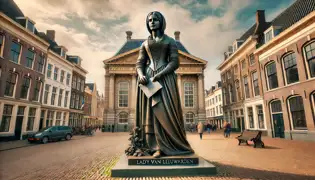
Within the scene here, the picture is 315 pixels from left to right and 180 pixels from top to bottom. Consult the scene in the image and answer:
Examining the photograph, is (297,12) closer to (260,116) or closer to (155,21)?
(260,116)

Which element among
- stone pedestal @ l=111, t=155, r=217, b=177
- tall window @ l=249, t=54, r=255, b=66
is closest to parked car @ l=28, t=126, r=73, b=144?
stone pedestal @ l=111, t=155, r=217, b=177

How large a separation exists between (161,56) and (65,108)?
85.9ft

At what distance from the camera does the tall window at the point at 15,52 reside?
16.5 m

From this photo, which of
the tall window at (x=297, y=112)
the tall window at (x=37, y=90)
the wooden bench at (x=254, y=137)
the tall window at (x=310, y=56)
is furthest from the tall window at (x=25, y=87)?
the tall window at (x=310, y=56)

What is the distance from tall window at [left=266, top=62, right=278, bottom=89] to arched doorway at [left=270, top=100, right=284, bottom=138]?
181 centimetres

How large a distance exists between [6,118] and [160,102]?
18377 millimetres

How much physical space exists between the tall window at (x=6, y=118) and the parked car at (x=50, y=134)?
3.77 metres

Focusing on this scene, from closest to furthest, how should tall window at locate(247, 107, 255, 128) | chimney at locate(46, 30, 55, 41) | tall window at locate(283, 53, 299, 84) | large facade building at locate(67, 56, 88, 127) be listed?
1. tall window at locate(283, 53, 299, 84)
2. tall window at locate(247, 107, 255, 128)
3. chimney at locate(46, 30, 55, 41)
4. large facade building at locate(67, 56, 88, 127)

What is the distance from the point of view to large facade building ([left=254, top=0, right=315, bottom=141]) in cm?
1377

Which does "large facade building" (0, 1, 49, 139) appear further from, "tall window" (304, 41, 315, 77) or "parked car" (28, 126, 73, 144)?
"tall window" (304, 41, 315, 77)

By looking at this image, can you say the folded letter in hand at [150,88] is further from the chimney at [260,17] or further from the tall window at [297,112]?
the chimney at [260,17]

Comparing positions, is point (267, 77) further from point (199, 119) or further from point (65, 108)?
point (65, 108)

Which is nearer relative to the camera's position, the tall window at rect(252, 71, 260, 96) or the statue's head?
the statue's head

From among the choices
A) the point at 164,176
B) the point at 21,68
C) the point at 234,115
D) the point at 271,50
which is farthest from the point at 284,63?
the point at 21,68
